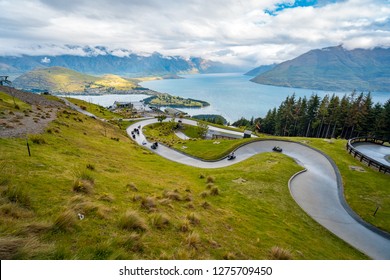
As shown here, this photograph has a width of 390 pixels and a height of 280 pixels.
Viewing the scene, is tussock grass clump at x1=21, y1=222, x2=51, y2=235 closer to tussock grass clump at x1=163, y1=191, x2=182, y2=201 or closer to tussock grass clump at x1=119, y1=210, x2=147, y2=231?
tussock grass clump at x1=119, y1=210, x2=147, y2=231

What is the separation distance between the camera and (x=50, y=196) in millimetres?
7652

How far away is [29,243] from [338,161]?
36.4m

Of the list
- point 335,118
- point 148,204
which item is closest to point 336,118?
point 335,118

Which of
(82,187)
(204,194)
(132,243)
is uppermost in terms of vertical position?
(132,243)

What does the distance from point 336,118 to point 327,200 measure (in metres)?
57.6

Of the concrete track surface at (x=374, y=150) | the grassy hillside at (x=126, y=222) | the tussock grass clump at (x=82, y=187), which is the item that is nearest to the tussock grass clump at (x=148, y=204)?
the grassy hillside at (x=126, y=222)

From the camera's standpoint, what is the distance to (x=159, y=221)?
7758 mm

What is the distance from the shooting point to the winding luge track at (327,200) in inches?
581

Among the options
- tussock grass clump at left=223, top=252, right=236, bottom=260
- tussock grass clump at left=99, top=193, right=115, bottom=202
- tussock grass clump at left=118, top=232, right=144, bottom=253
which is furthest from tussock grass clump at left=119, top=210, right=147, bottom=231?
tussock grass clump at left=223, top=252, right=236, bottom=260

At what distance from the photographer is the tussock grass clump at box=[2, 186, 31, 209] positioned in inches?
260

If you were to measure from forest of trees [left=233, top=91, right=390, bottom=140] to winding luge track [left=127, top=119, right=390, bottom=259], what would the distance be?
128 ft

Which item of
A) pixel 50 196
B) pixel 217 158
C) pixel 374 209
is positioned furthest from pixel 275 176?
pixel 50 196

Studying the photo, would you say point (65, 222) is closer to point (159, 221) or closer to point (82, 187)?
point (159, 221)

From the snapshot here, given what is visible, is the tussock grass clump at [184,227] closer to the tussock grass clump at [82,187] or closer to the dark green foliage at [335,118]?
the tussock grass clump at [82,187]
